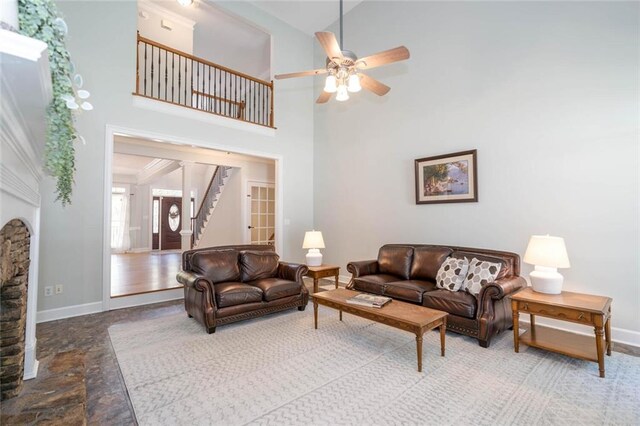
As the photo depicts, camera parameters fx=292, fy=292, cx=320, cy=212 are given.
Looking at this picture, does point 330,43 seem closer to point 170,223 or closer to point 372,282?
point 372,282

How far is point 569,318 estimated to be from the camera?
2.43m

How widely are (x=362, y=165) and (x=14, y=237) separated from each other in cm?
453

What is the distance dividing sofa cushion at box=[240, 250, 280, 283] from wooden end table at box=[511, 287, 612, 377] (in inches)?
113

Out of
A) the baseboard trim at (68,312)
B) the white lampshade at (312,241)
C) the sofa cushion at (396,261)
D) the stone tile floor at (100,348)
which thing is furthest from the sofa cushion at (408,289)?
the baseboard trim at (68,312)

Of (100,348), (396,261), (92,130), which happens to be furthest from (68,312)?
(396,261)

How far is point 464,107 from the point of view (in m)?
4.02

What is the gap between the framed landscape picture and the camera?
392 centimetres

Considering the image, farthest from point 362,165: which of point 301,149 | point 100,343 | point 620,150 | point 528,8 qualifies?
point 100,343

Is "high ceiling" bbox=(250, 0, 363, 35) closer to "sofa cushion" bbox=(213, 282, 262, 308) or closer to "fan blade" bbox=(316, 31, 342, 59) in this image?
"fan blade" bbox=(316, 31, 342, 59)

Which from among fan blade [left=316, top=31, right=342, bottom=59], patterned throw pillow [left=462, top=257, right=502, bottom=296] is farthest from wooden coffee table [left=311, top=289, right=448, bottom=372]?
fan blade [left=316, top=31, right=342, bottom=59]

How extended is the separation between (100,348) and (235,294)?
1.30 m

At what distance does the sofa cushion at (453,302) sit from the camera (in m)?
2.90

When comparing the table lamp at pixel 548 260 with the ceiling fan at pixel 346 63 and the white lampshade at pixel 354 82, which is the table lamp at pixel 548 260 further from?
the white lampshade at pixel 354 82

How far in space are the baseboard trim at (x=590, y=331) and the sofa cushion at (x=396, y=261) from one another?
1.44 m
